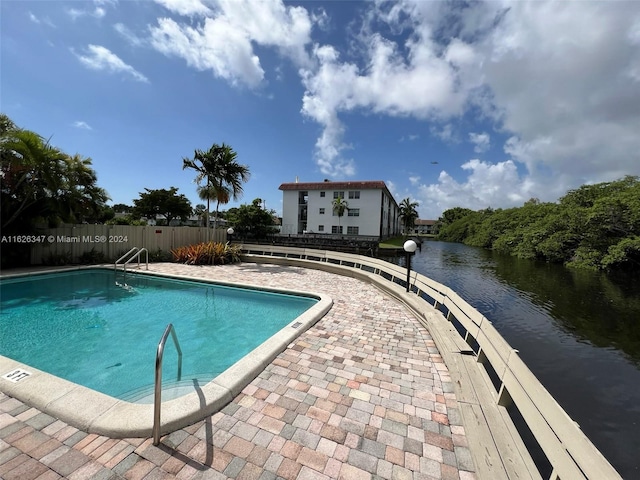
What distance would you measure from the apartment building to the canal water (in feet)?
67.8

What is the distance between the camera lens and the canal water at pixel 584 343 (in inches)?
151

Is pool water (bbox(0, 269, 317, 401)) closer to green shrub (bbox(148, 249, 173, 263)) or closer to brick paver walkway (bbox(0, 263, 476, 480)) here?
brick paver walkway (bbox(0, 263, 476, 480))

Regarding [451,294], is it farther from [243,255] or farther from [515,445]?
[243,255]

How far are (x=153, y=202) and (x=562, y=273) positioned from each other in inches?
1925

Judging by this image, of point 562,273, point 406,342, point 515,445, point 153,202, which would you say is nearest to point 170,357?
point 406,342

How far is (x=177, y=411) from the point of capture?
2449 millimetres

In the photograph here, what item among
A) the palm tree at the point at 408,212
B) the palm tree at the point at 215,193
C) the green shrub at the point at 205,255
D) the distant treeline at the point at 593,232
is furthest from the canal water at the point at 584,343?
the palm tree at the point at 408,212

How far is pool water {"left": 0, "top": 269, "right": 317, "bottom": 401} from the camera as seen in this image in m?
3.96

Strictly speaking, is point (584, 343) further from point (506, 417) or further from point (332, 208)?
point (332, 208)

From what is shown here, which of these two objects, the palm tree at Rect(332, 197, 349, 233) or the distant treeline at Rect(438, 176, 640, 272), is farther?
A: the palm tree at Rect(332, 197, 349, 233)

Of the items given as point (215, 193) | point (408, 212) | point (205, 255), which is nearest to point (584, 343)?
point (205, 255)

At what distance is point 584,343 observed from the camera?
22.2 feet

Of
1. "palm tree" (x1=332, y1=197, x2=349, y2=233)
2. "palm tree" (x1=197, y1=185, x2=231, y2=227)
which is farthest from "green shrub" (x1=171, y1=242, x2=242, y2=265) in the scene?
"palm tree" (x1=332, y1=197, x2=349, y2=233)

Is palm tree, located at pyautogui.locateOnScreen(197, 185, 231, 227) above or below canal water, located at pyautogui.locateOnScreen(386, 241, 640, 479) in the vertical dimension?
above
